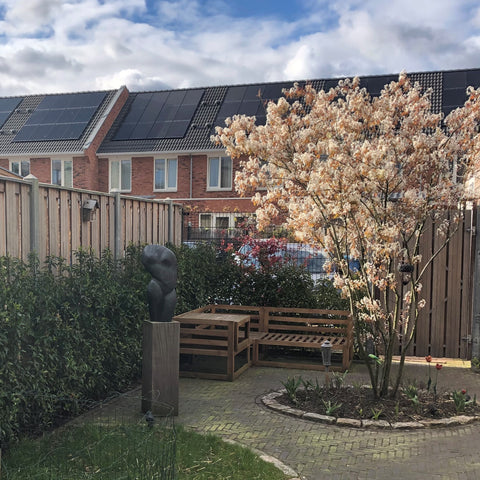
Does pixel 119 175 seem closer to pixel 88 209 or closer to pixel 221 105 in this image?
pixel 221 105

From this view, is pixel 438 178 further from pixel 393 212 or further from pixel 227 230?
pixel 227 230

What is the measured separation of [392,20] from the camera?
7.52 meters

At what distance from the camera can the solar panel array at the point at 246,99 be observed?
25250 mm

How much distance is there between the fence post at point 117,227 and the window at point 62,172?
2085 centimetres

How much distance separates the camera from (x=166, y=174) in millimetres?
26625

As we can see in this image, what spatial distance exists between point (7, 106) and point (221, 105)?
12.7 metres

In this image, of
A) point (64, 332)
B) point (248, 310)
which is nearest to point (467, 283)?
point (248, 310)

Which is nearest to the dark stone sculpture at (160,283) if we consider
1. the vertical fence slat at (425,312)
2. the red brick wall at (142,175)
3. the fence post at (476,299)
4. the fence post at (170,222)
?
the fence post at (170,222)

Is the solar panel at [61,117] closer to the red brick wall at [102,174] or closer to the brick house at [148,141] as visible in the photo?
the brick house at [148,141]

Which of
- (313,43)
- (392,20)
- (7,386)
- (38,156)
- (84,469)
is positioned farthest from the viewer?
(38,156)

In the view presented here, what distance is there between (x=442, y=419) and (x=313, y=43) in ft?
18.1

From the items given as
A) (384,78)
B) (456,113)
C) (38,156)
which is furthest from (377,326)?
(38,156)

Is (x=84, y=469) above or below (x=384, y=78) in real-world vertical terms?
below

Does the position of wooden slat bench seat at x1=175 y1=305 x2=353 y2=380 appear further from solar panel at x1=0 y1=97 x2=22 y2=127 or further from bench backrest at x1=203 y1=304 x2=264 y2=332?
solar panel at x1=0 y1=97 x2=22 y2=127
